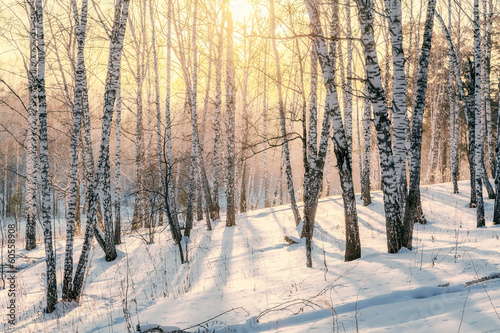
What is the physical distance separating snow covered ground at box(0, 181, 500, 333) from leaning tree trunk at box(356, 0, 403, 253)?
0.42 metres

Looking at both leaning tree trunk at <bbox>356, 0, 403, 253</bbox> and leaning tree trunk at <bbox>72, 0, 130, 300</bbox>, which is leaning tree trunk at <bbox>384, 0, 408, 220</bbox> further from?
leaning tree trunk at <bbox>72, 0, 130, 300</bbox>

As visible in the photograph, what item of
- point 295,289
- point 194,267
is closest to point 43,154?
point 194,267

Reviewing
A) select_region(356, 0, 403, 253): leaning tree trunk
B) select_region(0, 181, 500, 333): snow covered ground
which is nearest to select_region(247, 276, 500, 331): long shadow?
select_region(0, 181, 500, 333): snow covered ground

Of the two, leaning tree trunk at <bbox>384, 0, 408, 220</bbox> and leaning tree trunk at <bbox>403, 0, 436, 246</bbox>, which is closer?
leaning tree trunk at <bbox>403, 0, 436, 246</bbox>

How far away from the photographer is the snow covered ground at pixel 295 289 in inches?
129

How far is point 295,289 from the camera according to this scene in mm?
4781

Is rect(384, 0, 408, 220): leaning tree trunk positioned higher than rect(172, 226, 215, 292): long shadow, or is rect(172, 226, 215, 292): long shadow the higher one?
rect(384, 0, 408, 220): leaning tree trunk

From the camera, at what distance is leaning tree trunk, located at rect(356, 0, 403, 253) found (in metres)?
5.99

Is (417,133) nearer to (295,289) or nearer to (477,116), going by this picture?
(477,116)

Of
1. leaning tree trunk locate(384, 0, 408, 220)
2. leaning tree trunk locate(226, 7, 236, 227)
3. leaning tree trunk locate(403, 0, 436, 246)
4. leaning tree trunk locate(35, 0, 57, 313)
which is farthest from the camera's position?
leaning tree trunk locate(226, 7, 236, 227)

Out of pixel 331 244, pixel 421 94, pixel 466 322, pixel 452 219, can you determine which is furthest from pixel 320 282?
pixel 452 219

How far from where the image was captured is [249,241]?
10.6 meters

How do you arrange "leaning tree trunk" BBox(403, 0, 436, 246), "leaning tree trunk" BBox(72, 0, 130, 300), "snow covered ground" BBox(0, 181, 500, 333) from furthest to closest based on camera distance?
1. "leaning tree trunk" BBox(72, 0, 130, 300)
2. "leaning tree trunk" BBox(403, 0, 436, 246)
3. "snow covered ground" BBox(0, 181, 500, 333)

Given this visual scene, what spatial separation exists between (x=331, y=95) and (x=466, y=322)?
15.0 ft
